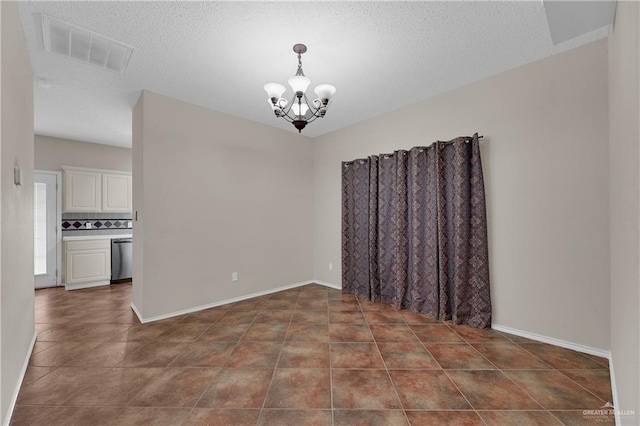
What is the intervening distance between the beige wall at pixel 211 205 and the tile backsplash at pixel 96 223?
113 inches

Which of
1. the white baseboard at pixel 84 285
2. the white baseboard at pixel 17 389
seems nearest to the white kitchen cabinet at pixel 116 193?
the white baseboard at pixel 84 285

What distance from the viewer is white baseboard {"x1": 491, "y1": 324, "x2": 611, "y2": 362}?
2.27 meters

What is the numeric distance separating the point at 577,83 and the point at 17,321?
490 cm

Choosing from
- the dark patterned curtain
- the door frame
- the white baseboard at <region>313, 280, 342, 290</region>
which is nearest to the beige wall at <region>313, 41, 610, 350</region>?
the dark patterned curtain

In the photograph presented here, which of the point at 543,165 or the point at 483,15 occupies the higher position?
the point at 483,15

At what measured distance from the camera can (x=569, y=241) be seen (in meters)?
2.41

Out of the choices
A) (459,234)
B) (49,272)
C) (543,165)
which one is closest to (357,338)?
(459,234)

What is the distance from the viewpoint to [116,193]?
5.32 meters

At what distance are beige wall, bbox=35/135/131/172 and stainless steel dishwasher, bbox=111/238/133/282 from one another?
1.56m

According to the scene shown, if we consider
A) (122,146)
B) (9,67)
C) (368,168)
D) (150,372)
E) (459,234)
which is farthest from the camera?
(122,146)

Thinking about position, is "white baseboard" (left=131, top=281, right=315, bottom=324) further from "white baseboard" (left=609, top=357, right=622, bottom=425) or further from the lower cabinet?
"white baseboard" (left=609, top=357, right=622, bottom=425)

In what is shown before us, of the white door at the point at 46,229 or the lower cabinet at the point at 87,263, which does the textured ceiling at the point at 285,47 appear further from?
the lower cabinet at the point at 87,263

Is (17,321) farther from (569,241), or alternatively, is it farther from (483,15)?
(569,241)

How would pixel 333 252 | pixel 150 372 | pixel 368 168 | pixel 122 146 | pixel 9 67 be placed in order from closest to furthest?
pixel 9 67 → pixel 150 372 → pixel 368 168 → pixel 333 252 → pixel 122 146
